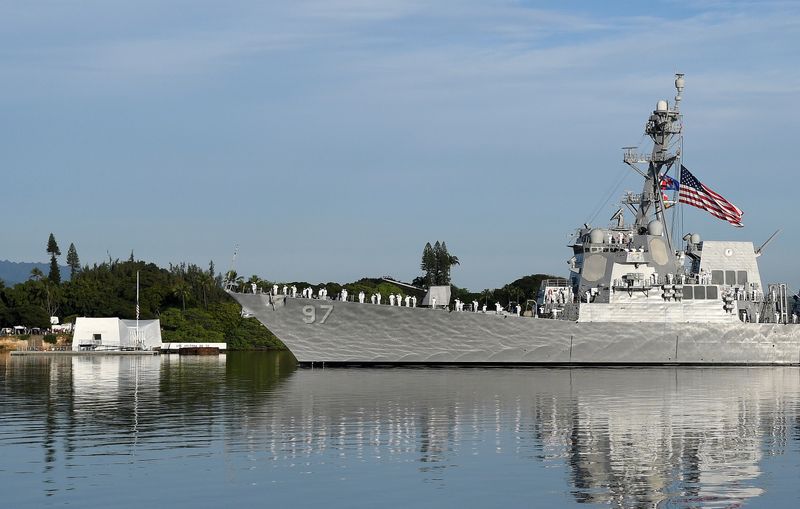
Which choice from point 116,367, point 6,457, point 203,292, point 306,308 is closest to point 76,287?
point 203,292

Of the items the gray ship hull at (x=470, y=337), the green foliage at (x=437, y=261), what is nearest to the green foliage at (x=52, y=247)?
the green foliage at (x=437, y=261)

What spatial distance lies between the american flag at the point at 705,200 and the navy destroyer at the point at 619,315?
51mm

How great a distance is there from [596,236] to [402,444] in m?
33.2

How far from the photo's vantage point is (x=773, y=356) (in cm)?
5722

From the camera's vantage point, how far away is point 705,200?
54.8 m

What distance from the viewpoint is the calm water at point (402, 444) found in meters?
19.1

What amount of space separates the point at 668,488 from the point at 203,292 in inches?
4112

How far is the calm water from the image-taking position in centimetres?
1909

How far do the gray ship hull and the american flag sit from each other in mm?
5756

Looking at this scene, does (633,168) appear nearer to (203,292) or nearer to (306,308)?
(306,308)

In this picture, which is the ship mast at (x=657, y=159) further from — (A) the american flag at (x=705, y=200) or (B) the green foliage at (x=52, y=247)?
(B) the green foliage at (x=52, y=247)

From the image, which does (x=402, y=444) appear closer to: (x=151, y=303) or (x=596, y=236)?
(x=596, y=236)

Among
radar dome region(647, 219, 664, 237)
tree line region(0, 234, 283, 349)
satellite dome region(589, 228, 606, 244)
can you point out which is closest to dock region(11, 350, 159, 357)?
tree line region(0, 234, 283, 349)

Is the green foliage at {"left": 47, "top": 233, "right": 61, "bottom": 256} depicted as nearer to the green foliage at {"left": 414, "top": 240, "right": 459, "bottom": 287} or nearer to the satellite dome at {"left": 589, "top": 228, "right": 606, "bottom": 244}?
the green foliage at {"left": 414, "top": 240, "right": 459, "bottom": 287}
